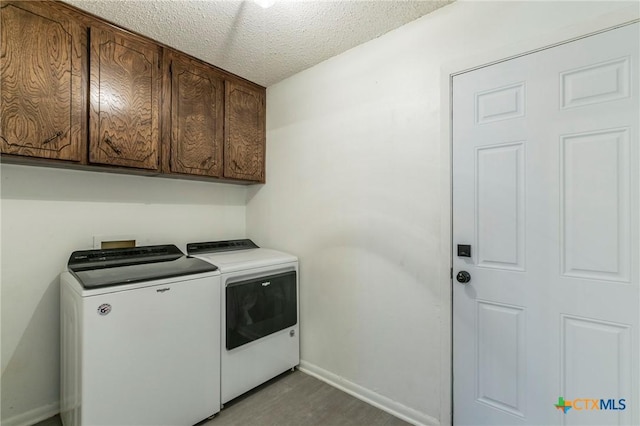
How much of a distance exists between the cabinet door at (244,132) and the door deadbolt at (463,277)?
1.82 meters

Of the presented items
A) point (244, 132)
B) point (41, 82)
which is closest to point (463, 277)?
point (244, 132)

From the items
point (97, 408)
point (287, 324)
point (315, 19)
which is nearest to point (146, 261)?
point (97, 408)

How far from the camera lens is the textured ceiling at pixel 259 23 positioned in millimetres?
1586

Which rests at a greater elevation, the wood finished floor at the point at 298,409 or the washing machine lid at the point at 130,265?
the washing machine lid at the point at 130,265

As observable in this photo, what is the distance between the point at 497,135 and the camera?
56.5 inches

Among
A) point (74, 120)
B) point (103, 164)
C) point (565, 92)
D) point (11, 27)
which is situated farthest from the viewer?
point (103, 164)

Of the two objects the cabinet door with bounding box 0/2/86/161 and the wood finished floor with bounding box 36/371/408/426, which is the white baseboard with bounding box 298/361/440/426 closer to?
the wood finished floor with bounding box 36/371/408/426

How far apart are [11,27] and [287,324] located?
238cm

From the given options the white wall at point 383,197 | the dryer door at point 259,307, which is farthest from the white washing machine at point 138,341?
the white wall at point 383,197

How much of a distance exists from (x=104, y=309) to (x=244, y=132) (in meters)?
1.66

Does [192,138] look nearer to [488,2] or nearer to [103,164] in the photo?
[103,164]

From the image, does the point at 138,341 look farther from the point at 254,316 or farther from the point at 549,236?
the point at 549,236

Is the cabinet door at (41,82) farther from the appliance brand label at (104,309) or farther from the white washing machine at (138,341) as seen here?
the appliance brand label at (104,309)

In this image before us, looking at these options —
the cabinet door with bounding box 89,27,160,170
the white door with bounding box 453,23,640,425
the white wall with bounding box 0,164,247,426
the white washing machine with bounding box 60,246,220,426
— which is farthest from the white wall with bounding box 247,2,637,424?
the white wall with bounding box 0,164,247,426
